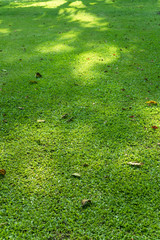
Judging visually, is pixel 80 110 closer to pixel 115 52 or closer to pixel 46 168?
pixel 46 168

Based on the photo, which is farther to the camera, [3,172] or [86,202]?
[3,172]

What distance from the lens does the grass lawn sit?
2.00 meters

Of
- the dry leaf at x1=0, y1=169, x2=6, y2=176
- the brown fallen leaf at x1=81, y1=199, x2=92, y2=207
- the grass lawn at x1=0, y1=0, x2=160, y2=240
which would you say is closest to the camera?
the grass lawn at x1=0, y1=0, x2=160, y2=240

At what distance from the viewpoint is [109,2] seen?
12648mm

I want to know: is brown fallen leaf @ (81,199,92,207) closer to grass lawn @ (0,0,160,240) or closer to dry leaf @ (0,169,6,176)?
grass lawn @ (0,0,160,240)

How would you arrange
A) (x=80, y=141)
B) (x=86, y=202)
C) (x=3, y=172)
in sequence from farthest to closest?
1. (x=80, y=141)
2. (x=3, y=172)
3. (x=86, y=202)

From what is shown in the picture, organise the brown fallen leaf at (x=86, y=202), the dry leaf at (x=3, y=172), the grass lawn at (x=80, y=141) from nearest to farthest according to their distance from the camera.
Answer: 1. the grass lawn at (x=80, y=141)
2. the brown fallen leaf at (x=86, y=202)
3. the dry leaf at (x=3, y=172)

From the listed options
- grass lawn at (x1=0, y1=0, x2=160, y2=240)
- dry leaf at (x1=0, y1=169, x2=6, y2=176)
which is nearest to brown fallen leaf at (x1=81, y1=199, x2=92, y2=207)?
grass lawn at (x1=0, y1=0, x2=160, y2=240)

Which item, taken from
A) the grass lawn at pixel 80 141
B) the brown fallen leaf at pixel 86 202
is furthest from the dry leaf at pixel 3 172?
the brown fallen leaf at pixel 86 202

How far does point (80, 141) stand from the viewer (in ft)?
9.34

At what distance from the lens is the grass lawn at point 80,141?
2.00m

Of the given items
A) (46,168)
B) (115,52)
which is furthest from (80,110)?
(115,52)

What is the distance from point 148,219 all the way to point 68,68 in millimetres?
3552

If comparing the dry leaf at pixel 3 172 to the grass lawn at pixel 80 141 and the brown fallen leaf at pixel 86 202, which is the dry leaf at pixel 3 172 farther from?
the brown fallen leaf at pixel 86 202
